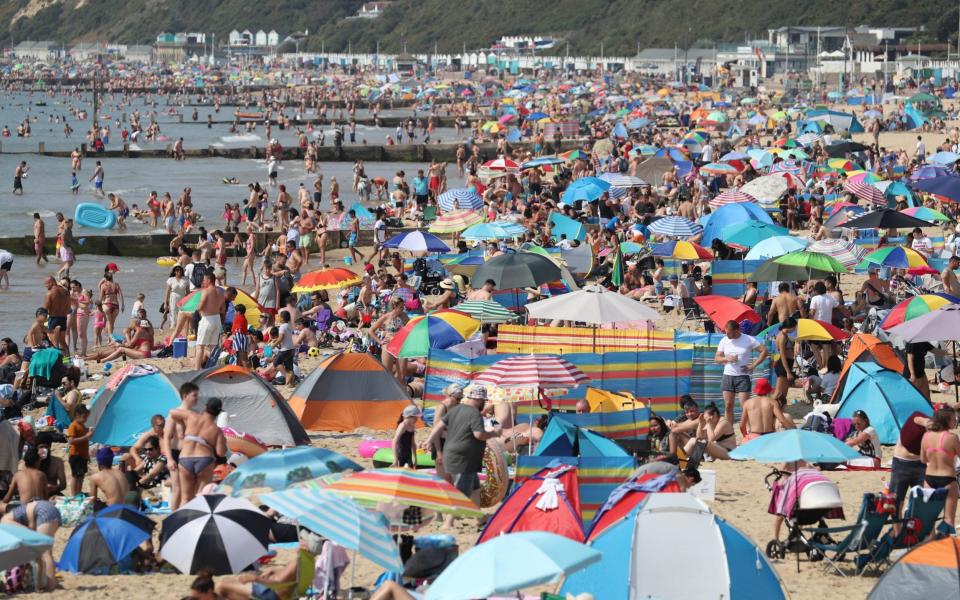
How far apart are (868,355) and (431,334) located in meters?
3.83

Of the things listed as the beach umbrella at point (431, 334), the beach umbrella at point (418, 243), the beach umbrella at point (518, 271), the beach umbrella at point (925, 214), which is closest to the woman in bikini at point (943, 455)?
the beach umbrella at point (431, 334)

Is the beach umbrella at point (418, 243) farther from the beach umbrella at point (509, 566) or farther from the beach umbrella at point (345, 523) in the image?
the beach umbrella at point (509, 566)

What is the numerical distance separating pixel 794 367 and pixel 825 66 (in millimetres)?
74226

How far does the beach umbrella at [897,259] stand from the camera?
1546 centimetres

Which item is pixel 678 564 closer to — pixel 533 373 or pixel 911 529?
pixel 911 529

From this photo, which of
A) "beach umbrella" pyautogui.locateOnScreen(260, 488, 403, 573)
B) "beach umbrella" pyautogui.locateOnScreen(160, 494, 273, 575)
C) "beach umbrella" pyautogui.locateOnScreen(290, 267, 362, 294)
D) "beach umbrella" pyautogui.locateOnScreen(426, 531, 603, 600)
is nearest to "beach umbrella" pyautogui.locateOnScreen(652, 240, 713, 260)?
"beach umbrella" pyautogui.locateOnScreen(290, 267, 362, 294)

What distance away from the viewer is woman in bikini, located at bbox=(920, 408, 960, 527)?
8.15 metres

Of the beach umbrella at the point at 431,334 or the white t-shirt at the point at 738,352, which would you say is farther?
the beach umbrella at the point at 431,334

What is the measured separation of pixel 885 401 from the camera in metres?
Answer: 10.7

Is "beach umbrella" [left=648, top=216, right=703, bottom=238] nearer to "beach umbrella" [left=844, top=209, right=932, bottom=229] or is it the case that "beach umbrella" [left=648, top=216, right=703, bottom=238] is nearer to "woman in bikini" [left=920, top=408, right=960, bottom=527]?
"beach umbrella" [left=844, top=209, right=932, bottom=229]

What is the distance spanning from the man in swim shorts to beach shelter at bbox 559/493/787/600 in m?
7.58

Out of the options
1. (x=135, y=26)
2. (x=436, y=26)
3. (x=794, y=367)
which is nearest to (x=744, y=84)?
(x=436, y=26)

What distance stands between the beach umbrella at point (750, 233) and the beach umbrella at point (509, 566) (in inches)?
469

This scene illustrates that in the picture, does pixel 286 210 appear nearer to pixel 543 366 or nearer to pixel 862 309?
pixel 862 309
